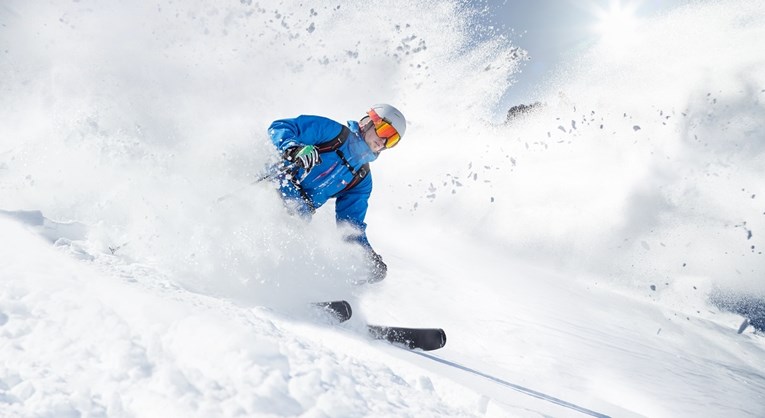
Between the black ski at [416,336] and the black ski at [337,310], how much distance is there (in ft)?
0.95

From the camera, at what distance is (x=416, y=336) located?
3641 mm

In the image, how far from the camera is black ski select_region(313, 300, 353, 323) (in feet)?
11.7

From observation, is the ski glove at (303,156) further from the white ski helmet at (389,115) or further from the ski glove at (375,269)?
the ski glove at (375,269)

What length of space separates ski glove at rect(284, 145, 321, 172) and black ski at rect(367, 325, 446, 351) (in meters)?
1.93

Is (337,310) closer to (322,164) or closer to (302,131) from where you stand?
(322,164)

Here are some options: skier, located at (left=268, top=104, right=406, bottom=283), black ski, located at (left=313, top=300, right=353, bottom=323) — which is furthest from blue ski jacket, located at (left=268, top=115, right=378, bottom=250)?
black ski, located at (left=313, top=300, right=353, bottom=323)

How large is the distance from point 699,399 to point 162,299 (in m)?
6.22

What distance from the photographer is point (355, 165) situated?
5.29 m

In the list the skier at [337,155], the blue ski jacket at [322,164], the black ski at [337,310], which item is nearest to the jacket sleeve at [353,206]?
the blue ski jacket at [322,164]

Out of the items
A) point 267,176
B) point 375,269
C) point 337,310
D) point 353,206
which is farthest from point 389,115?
point 337,310

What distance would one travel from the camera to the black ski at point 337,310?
3.58 m

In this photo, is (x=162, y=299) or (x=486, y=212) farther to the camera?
(x=486, y=212)

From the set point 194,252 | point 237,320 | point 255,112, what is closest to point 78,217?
point 194,252

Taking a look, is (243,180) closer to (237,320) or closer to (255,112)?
(237,320)
